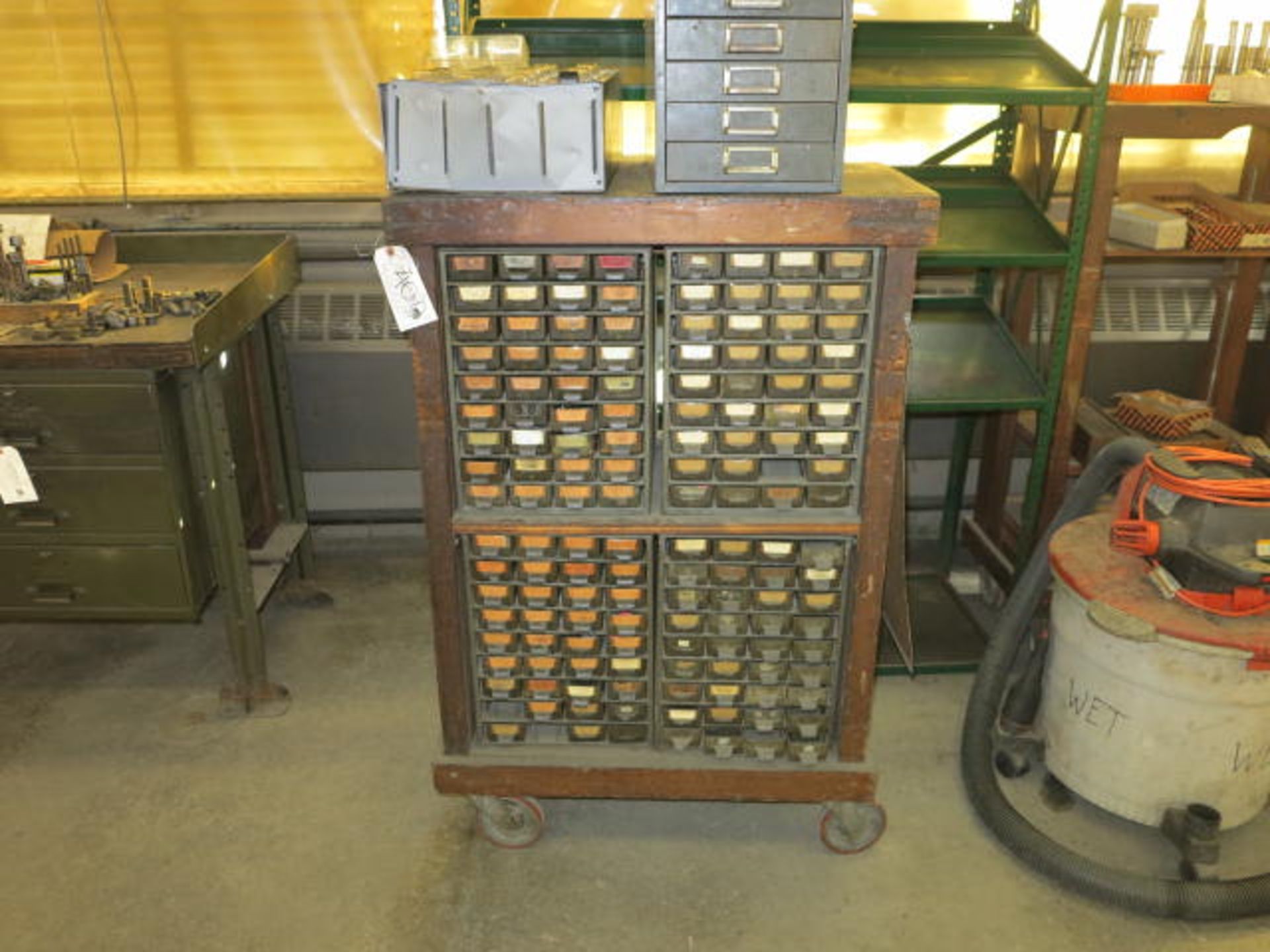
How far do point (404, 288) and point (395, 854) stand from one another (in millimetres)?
1242

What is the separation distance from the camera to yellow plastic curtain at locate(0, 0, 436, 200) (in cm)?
326

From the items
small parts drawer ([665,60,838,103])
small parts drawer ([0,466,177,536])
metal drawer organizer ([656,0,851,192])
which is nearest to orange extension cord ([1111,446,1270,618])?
metal drawer organizer ([656,0,851,192])

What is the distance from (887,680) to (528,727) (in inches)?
42.9

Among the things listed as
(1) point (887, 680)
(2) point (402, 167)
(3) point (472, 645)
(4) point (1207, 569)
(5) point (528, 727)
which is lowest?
(1) point (887, 680)

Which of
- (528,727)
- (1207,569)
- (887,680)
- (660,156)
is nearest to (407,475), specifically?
(528,727)

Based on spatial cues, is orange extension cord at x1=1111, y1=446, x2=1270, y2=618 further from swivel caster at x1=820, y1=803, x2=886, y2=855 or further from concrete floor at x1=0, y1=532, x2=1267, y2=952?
swivel caster at x1=820, y1=803, x2=886, y2=855

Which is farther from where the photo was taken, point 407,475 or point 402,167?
point 407,475

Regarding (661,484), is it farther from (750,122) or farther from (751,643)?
(750,122)

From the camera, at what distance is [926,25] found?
2.60m

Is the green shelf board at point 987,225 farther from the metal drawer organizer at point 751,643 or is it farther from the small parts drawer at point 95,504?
the small parts drawer at point 95,504

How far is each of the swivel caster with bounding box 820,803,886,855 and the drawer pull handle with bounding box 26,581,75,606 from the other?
1871 millimetres

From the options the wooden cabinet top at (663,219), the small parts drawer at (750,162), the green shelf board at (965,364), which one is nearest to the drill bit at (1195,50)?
the green shelf board at (965,364)

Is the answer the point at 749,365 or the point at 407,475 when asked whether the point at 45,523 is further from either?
the point at 749,365

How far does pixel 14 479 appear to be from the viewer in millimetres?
2436
